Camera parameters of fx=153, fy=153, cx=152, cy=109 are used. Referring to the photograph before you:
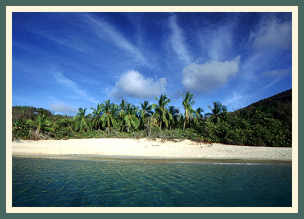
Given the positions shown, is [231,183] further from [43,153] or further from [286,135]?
[43,153]

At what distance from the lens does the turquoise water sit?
6.31m

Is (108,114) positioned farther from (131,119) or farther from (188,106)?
(188,106)

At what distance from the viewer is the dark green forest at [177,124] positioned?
21.1 m

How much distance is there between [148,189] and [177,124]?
1140 inches

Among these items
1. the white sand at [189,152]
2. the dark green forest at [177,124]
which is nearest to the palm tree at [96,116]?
the dark green forest at [177,124]

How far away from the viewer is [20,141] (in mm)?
22938

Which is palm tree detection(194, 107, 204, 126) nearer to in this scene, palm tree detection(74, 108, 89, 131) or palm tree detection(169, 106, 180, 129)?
palm tree detection(169, 106, 180, 129)

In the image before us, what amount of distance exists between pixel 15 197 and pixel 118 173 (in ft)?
16.9

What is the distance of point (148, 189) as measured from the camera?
295 inches

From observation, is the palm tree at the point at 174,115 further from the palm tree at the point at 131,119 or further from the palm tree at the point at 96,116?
the palm tree at the point at 96,116

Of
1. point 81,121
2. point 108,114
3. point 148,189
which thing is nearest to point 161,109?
point 108,114

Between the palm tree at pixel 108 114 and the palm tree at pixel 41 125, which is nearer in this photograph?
the palm tree at pixel 41 125

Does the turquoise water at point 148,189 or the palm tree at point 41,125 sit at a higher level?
the palm tree at point 41,125

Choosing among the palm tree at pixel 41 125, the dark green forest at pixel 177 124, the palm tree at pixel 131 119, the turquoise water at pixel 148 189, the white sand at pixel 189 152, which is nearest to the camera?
the turquoise water at pixel 148 189
